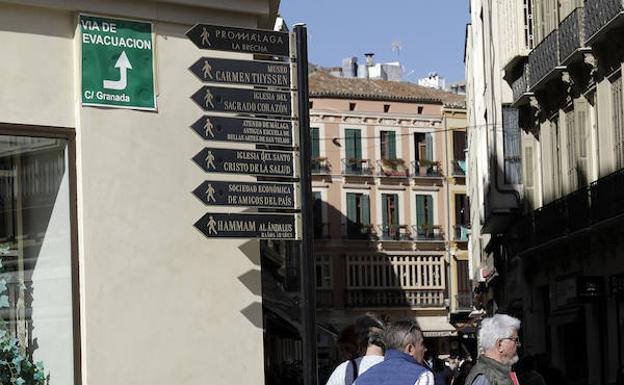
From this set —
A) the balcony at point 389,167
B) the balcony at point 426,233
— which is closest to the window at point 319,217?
the balcony at point 389,167

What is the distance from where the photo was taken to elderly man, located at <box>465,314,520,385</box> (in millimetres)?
7535

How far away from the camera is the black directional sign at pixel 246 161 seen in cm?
923

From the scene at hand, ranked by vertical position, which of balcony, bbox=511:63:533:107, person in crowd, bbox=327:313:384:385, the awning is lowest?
the awning

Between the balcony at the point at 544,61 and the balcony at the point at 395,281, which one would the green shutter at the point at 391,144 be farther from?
the balcony at the point at 544,61

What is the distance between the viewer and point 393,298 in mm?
76438

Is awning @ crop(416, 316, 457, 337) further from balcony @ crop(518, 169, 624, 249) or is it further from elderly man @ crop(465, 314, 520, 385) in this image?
elderly man @ crop(465, 314, 520, 385)

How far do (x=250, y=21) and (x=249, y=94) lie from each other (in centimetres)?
123

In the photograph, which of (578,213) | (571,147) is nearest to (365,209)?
(571,147)

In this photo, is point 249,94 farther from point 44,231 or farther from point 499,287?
point 499,287

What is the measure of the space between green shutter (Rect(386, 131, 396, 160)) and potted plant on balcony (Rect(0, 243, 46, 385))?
69.2m

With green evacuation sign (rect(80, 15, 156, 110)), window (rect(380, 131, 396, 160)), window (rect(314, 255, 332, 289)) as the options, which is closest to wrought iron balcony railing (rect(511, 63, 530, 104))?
green evacuation sign (rect(80, 15, 156, 110))

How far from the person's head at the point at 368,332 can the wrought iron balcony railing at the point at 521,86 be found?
2638cm

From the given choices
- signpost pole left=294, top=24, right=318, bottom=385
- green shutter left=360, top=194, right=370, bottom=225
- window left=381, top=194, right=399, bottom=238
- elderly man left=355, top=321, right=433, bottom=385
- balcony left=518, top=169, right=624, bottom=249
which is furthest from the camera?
window left=381, top=194, right=399, bottom=238

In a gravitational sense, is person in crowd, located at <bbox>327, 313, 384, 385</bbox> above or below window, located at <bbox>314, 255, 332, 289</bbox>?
below
